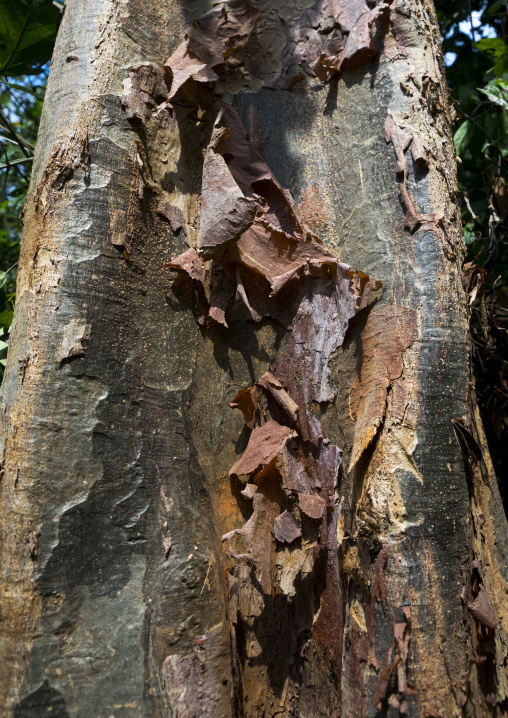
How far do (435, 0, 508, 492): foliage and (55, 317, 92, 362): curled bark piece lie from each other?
3.29 ft

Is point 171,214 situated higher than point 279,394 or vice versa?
point 171,214

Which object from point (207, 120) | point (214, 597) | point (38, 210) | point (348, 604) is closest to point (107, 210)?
point (38, 210)

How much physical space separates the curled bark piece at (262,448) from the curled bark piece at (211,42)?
98cm

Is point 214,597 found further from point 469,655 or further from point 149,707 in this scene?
point 469,655

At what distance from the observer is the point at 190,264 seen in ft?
4.69

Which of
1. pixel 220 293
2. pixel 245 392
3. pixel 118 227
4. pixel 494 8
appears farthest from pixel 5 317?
pixel 494 8

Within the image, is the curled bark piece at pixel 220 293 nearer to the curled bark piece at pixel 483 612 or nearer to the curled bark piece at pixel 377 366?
the curled bark piece at pixel 377 366

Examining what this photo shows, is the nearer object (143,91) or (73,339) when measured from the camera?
(73,339)

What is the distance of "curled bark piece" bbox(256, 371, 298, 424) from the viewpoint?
1382mm

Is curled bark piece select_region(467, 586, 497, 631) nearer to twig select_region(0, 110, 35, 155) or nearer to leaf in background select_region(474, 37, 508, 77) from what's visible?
leaf in background select_region(474, 37, 508, 77)

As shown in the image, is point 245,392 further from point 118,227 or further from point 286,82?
point 286,82

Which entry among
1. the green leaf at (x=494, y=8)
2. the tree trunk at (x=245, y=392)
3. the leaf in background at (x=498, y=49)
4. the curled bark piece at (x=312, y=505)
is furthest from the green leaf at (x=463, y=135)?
the curled bark piece at (x=312, y=505)

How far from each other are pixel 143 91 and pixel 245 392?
0.89 meters

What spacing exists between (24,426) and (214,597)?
0.58 m
